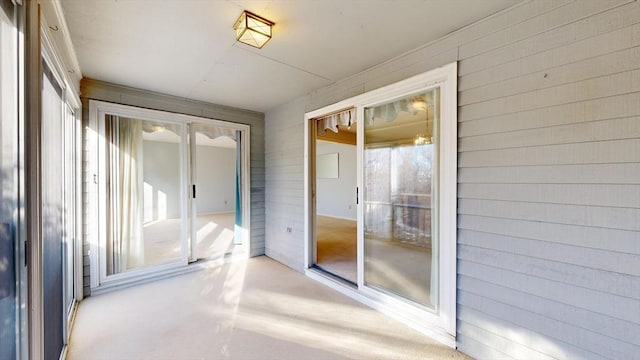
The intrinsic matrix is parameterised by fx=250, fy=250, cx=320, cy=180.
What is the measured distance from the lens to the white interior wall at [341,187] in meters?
7.72

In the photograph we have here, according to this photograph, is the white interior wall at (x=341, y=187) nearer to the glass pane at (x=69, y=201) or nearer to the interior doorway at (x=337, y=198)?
the interior doorway at (x=337, y=198)

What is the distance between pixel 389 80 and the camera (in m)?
2.41

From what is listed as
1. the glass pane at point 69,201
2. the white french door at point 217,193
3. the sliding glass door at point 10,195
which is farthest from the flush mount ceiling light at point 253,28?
the white french door at point 217,193

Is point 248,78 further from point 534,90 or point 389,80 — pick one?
point 534,90

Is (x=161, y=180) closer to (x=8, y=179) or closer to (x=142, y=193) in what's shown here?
(x=142, y=193)

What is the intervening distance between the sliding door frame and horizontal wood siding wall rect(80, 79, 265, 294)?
0.19 feet

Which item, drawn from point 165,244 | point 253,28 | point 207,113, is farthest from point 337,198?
point 253,28

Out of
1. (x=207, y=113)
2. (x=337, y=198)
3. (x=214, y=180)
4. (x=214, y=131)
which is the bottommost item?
(x=337, y=198)

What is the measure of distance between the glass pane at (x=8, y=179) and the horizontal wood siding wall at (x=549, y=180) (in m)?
2.44

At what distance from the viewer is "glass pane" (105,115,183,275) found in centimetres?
297

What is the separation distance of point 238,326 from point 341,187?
6.20m

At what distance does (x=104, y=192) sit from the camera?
112 inches

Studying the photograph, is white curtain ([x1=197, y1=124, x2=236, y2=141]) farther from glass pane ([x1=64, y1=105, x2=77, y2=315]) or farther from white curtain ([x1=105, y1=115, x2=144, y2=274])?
glass pane ([x1=64, y1=105, x2=77, y2=315])

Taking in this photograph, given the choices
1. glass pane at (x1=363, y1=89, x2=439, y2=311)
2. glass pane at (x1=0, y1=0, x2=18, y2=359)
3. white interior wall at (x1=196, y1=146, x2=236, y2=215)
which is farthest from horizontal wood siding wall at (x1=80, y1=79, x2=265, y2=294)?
glass pane at (x1=0, y1=0, x2=18, y2=359)
